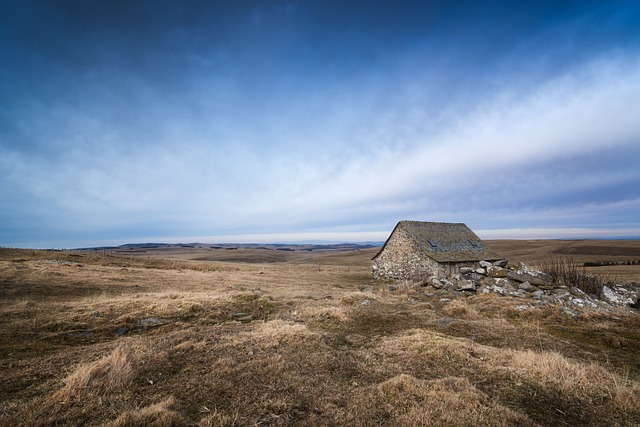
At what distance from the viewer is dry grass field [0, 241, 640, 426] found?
5191 mm

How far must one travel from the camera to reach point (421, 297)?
18250mm

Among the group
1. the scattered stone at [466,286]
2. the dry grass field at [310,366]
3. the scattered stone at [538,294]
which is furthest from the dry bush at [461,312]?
the scattered stone at [538,294]

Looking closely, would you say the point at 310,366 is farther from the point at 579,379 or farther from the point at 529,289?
the point at 529,289

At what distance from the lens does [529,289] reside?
1831 cm

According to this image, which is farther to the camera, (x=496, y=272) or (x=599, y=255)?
(x=599, y=255)

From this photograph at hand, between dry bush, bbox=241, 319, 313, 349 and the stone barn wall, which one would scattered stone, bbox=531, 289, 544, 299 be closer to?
the stone barn wall

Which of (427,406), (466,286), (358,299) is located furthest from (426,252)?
(427,406)

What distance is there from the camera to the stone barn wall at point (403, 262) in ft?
97.8

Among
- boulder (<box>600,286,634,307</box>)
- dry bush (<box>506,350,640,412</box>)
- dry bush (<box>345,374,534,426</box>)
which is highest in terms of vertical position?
dry bush (<box>345,374,534,426</box>)

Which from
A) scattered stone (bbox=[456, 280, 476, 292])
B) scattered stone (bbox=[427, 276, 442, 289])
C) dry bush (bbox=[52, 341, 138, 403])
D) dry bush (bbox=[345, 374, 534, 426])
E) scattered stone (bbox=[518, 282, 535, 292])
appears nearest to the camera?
dry bush (bbox=[345, 374, 534, 426])

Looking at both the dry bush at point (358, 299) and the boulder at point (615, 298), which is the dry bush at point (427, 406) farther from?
the boulder at point (615, 298)

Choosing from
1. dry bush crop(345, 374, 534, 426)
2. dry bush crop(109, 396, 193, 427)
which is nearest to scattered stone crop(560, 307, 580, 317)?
dry bush crop(345, 374, 534, 426)

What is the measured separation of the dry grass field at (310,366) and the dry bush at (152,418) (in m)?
0.02

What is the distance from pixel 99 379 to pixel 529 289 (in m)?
21.2
